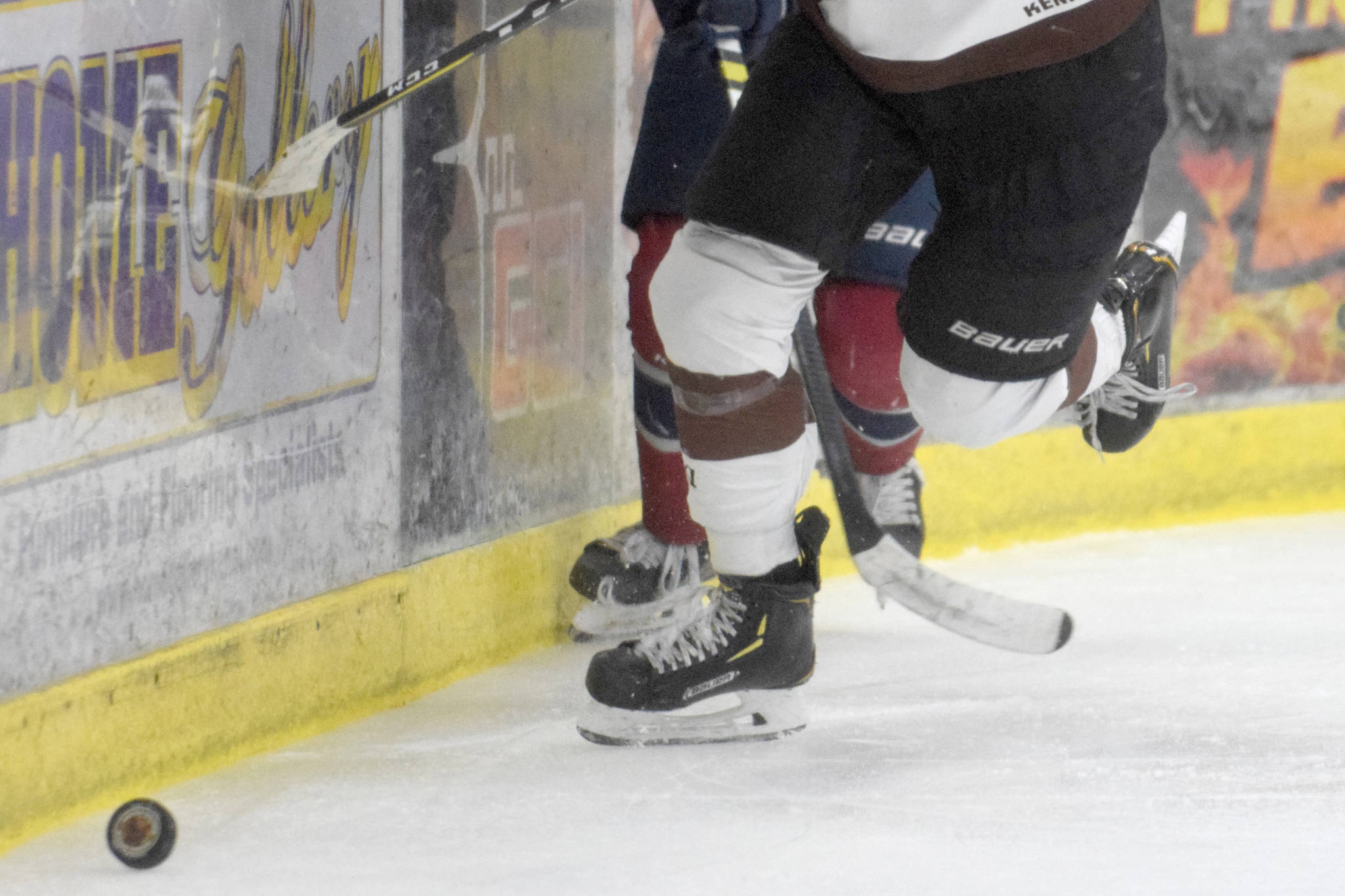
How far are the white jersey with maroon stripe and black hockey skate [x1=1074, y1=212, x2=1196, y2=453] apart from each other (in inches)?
24.8

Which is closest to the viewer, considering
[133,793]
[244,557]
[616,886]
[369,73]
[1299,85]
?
[616,886]

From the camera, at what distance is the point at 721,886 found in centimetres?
145

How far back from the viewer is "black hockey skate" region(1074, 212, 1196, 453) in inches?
85.9

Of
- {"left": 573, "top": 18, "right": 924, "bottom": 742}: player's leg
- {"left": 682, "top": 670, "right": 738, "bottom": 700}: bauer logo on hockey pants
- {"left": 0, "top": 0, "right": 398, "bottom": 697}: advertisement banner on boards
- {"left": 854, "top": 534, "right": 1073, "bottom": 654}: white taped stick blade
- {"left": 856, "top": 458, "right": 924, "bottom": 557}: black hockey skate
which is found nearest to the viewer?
{"left": 0, "top": 0, "right": 398, "bottom": 697}: advertisement banner on boards

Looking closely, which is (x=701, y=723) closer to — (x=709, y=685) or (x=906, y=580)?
(x=709, y=685)

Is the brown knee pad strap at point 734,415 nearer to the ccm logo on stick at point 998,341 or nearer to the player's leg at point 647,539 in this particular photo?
the ccm logo on stick at point 998,341

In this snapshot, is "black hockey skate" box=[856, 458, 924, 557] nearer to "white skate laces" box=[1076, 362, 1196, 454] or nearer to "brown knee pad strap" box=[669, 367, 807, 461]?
"white skate laces" box=[1076, 362, 1196, 454]

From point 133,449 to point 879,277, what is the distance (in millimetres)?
947

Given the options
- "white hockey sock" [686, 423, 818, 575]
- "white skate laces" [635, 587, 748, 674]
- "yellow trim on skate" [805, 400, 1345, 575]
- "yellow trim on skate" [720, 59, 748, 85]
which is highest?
"yellow trim on skate" [720, 59, 748, 85]

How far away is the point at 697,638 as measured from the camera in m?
1.92

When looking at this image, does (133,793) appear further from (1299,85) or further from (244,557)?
(1299,85)

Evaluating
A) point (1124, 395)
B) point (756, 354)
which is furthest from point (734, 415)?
point (1124, 395)

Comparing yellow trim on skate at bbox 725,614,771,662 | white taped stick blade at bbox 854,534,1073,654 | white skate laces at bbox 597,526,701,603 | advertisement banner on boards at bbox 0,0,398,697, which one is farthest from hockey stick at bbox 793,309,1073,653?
advertisement banner on boards at bbox 0,0,398,697

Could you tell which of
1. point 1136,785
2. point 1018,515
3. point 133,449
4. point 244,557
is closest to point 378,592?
point 244,557
